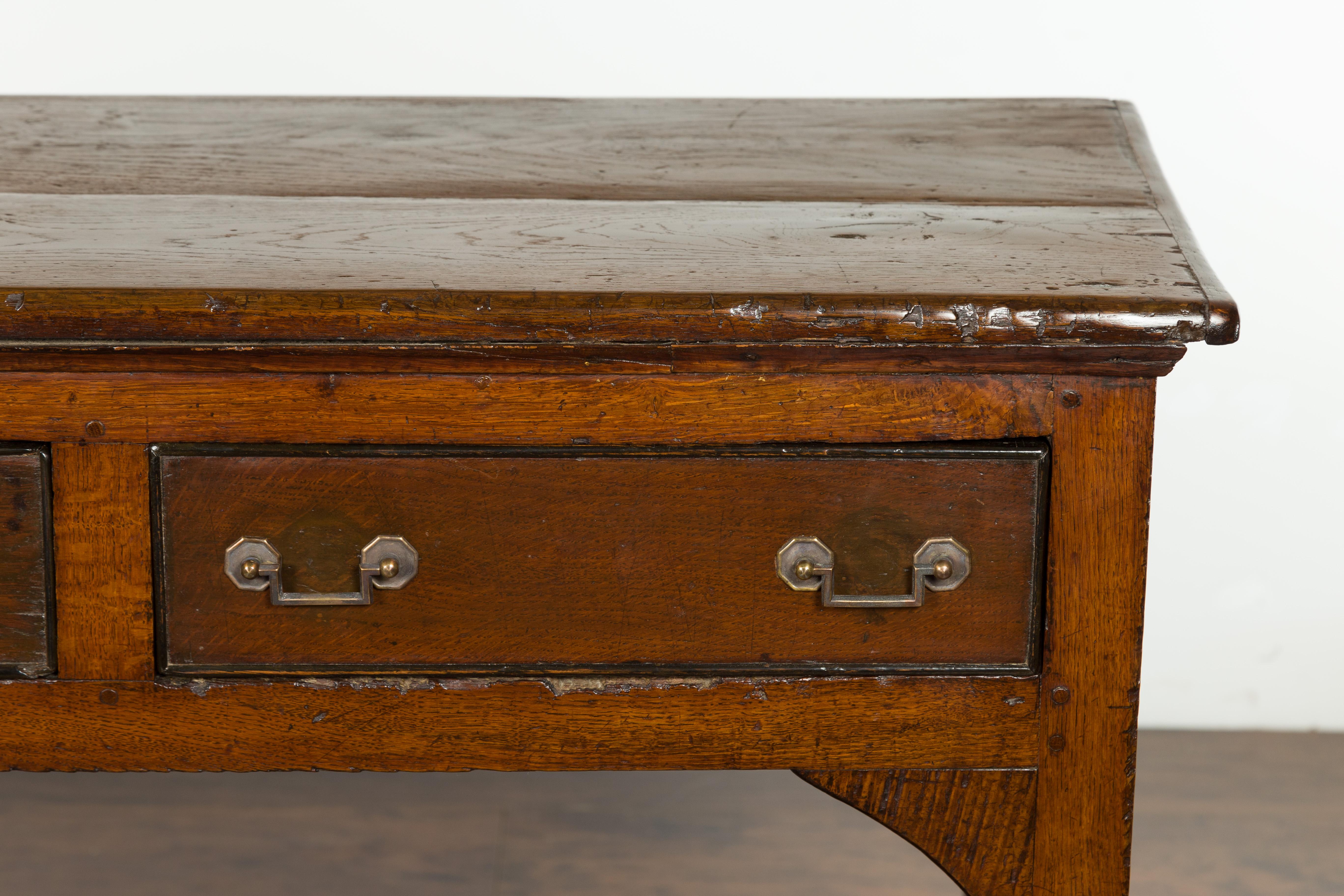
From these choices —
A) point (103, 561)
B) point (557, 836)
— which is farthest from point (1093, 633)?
point (557, 836)

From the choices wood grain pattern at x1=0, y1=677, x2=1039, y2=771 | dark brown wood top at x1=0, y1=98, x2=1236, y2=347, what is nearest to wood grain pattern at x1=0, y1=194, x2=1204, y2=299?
dark brown wood top at x1=0, y1=98, x2=1236, y2=347

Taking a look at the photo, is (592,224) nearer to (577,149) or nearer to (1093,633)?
(577,149)

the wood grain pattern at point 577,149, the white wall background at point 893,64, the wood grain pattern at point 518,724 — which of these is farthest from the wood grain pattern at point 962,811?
the white wall background at point 893,64

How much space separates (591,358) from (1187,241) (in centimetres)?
43

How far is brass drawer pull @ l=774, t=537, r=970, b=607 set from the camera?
0.90 m

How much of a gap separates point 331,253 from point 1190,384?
127 cm

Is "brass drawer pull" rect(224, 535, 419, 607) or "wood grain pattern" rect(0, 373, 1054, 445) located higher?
"wood grain pattern" rect(0, 373, 1054, 445)

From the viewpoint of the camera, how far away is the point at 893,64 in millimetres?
1770

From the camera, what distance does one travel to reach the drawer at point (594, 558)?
893 mm

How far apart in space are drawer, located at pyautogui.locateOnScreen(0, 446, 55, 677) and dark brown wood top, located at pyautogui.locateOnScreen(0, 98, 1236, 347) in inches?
3.3

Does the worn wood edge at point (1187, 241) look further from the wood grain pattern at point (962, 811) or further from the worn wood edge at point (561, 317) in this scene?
the wood grain pattern at point (962, 811)

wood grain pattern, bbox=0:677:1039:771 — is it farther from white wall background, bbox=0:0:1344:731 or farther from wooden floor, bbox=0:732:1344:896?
white wall background, bbox=0:0:1344:731

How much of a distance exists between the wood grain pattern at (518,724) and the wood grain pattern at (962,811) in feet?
0.04

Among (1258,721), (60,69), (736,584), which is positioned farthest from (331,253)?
(1258,721)
